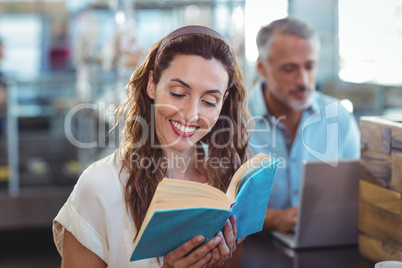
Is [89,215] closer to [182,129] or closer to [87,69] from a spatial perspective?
[182,129]

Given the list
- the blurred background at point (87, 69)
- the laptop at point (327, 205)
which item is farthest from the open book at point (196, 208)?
the blurred background at point (87, 69)

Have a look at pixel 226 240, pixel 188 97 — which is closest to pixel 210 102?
pixel 188 97

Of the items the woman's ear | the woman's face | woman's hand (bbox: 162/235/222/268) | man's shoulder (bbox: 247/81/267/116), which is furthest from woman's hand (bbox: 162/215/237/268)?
man's shoulder (bbox: 247/81/267/116)

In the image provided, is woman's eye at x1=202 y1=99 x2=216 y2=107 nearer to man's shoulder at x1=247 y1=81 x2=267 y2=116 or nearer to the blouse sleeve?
the blouse sleeve

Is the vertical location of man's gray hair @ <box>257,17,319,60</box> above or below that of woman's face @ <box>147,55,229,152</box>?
above

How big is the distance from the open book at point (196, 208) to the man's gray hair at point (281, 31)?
1.28m

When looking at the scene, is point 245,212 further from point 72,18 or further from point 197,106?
point 72,18

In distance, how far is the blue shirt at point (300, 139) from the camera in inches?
93.9

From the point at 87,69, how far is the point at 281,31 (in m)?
2.84

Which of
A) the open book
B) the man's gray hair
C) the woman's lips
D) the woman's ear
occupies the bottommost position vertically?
the open book

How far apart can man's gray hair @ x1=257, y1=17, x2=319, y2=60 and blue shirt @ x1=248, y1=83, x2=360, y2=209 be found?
0.19 m

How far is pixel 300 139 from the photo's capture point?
96.5 inches

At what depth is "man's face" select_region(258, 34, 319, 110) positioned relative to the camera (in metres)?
2.41

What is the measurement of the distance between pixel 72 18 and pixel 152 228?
571 cm
